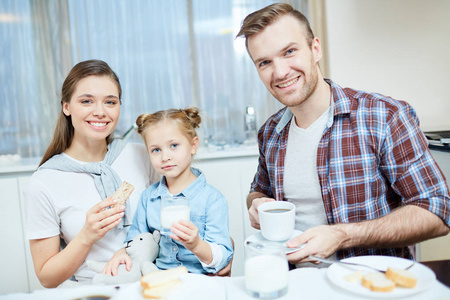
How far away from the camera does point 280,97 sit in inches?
56.6

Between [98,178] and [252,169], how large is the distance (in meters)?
1.34

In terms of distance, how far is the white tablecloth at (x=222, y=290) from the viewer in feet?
2.68

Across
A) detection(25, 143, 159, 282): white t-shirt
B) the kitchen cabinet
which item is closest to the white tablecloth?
detection(25, 143, 159, 282): white t-shirt

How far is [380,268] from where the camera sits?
0.91 m

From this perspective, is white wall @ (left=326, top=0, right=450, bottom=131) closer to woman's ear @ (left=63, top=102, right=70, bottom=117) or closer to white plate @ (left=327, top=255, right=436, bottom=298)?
woman's ear @ (left=63, top=102, right=70, bottom=117)

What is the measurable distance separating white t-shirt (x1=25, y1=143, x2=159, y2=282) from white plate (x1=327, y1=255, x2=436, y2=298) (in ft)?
3.32

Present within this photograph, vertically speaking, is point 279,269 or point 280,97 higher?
point 280,97

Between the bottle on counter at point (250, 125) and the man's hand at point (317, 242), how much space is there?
82.9 inches

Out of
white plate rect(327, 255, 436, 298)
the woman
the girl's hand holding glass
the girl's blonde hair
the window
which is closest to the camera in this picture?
white plate rect(327, 255, 436, 298)

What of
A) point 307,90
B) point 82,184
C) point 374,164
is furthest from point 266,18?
point 82,184

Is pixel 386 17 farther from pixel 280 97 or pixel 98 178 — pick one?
pixel 98 178

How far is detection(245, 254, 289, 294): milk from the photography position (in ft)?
2.64

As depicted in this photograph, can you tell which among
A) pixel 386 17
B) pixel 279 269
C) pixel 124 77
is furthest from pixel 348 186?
pixel 124 77

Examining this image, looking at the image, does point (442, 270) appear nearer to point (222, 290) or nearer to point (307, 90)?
point (222, 290)
